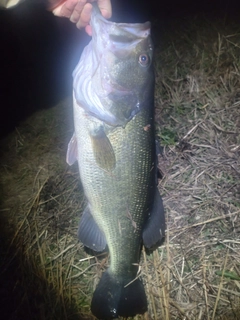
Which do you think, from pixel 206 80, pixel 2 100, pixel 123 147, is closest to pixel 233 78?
pixel 206 80

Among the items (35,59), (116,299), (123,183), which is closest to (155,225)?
(123,183)

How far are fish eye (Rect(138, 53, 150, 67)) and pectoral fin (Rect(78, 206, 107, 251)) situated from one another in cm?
96

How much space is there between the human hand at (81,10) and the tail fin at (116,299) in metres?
1.61

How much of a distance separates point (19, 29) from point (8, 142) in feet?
3.47

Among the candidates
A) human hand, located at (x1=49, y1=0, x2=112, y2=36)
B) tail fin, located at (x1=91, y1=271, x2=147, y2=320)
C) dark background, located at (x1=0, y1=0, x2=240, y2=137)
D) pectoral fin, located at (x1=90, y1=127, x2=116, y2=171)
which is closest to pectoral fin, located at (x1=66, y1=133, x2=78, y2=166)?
pectoral fin, located at (x1=90, y1=127, x2=116, y2=171)

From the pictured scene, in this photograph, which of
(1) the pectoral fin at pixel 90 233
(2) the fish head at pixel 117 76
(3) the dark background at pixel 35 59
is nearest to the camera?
(2) the fish head at pixel 117 76

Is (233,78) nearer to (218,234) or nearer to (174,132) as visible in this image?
(174,132)

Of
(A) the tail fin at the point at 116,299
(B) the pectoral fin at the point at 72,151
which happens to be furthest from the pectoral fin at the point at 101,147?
(A) the tail fin at the point at 116,299

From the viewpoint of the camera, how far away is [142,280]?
2893 millimetres

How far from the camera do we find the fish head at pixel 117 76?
7.09ft

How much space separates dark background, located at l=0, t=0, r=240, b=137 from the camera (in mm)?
3582

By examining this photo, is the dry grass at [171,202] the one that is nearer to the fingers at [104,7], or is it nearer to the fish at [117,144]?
the fish at [117,144]

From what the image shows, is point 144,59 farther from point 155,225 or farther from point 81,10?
point 155,225

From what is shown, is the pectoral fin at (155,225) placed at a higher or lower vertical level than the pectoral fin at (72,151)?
lower
